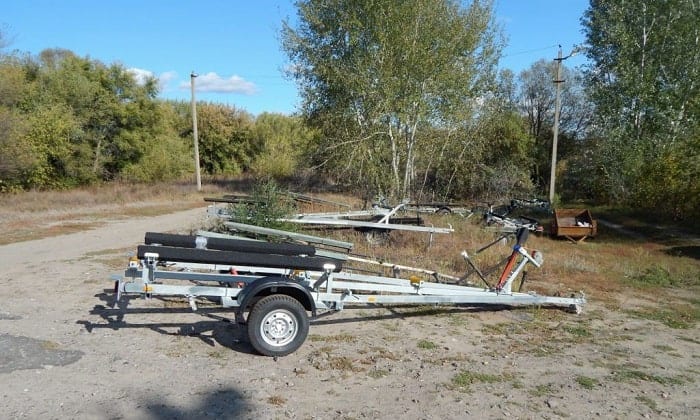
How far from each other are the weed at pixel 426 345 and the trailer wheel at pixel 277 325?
1396mm

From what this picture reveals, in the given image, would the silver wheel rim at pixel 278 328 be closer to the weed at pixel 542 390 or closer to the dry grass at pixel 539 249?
the dry grass at pixel 539 249

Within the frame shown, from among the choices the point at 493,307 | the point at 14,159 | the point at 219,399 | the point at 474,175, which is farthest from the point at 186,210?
the point at 219,399

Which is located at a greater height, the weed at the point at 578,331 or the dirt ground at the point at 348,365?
the dirt ground at the point at 348,365

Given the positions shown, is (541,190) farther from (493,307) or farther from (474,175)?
(493,307)

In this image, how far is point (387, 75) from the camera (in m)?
18.4

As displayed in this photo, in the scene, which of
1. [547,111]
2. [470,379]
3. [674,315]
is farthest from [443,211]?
[547,111]

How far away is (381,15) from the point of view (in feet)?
60.4

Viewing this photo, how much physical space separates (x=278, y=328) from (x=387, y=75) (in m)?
14.2

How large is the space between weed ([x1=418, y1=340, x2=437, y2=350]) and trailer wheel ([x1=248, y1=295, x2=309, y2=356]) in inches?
55.0

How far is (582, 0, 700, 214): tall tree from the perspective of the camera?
82.3 ft

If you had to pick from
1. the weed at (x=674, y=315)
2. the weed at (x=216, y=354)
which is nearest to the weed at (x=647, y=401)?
the weed at (x=674, y=315)

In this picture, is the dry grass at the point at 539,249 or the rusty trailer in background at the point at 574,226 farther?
the rusty trailer in background at the point at 574,226

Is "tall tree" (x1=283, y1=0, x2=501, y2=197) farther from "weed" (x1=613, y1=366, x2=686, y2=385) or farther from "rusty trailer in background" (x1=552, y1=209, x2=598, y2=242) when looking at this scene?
"weed" (x1=613, y1=366, x2=686, y2=385)

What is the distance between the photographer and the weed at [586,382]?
5.06 meters
